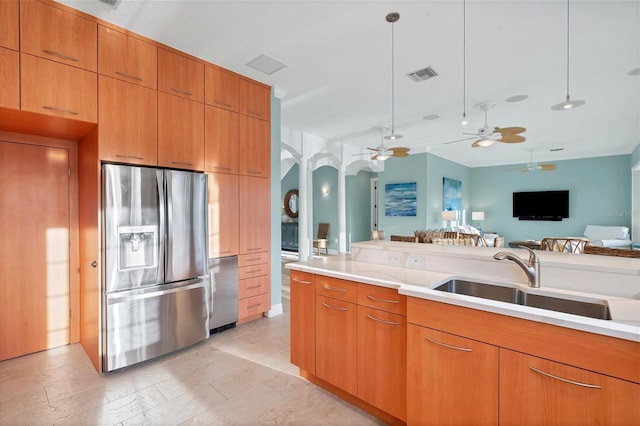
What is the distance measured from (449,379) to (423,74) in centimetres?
321

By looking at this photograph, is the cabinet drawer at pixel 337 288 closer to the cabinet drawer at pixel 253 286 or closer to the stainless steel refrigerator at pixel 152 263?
the stainless steel refrigerator at pixel 152 263

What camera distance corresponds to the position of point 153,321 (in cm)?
260

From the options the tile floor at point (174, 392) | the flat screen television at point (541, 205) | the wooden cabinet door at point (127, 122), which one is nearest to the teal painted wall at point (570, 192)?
the flat screen television at point (541, 205)

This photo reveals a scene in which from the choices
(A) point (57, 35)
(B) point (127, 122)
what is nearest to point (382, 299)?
(B) point (127, 122)

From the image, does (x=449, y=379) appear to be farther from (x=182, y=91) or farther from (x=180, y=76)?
(x=180, y=76)

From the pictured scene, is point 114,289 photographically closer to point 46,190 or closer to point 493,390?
point 46,190

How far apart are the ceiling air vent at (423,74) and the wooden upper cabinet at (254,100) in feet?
5.63

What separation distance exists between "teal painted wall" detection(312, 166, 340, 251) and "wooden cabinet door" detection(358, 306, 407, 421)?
7.31 metres

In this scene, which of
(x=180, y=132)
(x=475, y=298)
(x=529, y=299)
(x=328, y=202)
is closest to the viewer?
(x=475, y=298)

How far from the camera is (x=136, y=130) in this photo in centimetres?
261

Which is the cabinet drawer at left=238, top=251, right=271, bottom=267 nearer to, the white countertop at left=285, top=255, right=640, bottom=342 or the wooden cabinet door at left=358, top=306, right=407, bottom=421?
the white countertop at left=285, top=255, right=640, bottom=342

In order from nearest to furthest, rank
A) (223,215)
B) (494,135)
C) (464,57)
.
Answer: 1. (464,57)
2. (223,215)
3. (494,135)

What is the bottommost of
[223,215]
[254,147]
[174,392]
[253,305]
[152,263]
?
[174,392]

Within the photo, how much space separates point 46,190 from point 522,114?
643cm
